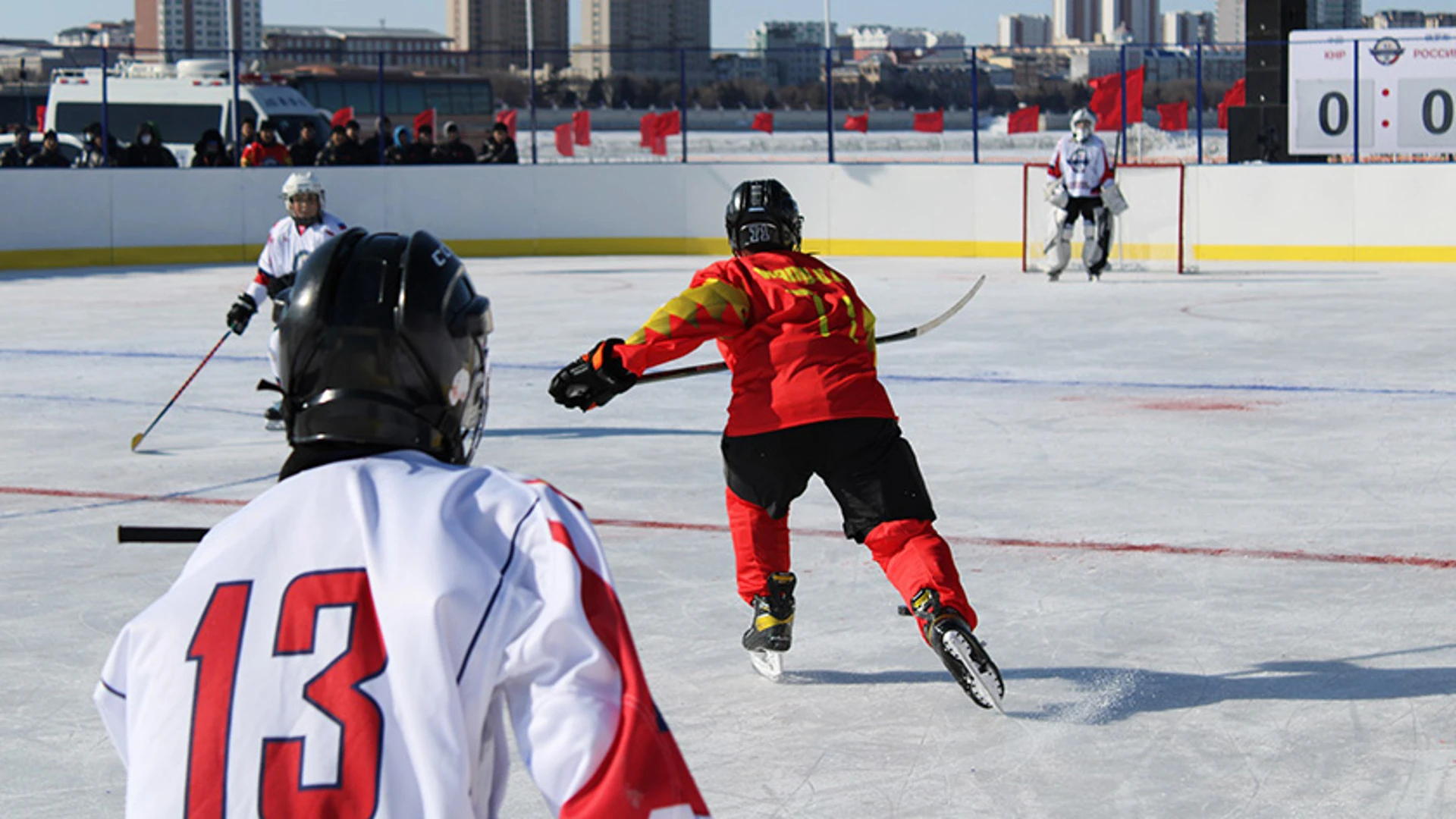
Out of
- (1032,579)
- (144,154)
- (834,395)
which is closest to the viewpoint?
(834,395)

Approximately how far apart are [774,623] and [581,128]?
26.8m

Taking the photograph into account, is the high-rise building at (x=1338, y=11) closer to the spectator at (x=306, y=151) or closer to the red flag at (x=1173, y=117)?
the red flag at (x=1173, y=117)

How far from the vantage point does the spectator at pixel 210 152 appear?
18359 mm

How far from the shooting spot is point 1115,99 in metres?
18.8

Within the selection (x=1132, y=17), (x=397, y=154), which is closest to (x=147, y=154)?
(x=397, y=154)

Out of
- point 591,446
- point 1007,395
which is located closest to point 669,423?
point 591,446

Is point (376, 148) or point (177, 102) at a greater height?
point (177, 102)

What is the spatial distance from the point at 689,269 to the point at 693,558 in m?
11.4

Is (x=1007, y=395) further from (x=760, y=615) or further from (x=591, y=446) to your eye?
(x=760, y=615)

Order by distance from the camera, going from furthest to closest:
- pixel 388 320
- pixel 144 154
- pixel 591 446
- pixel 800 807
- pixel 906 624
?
pixel 144 154 < pixel 591 446 < pixel 906 624 < pixel 800 807 < pixel 388 320

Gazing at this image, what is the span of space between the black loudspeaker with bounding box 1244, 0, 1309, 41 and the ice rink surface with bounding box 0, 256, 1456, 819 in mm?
6942

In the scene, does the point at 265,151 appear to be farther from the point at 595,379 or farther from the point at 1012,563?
the point at 595,379

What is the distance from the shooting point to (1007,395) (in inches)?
346

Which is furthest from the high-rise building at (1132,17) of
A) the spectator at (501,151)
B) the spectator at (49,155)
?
the spectator at (49,155)
